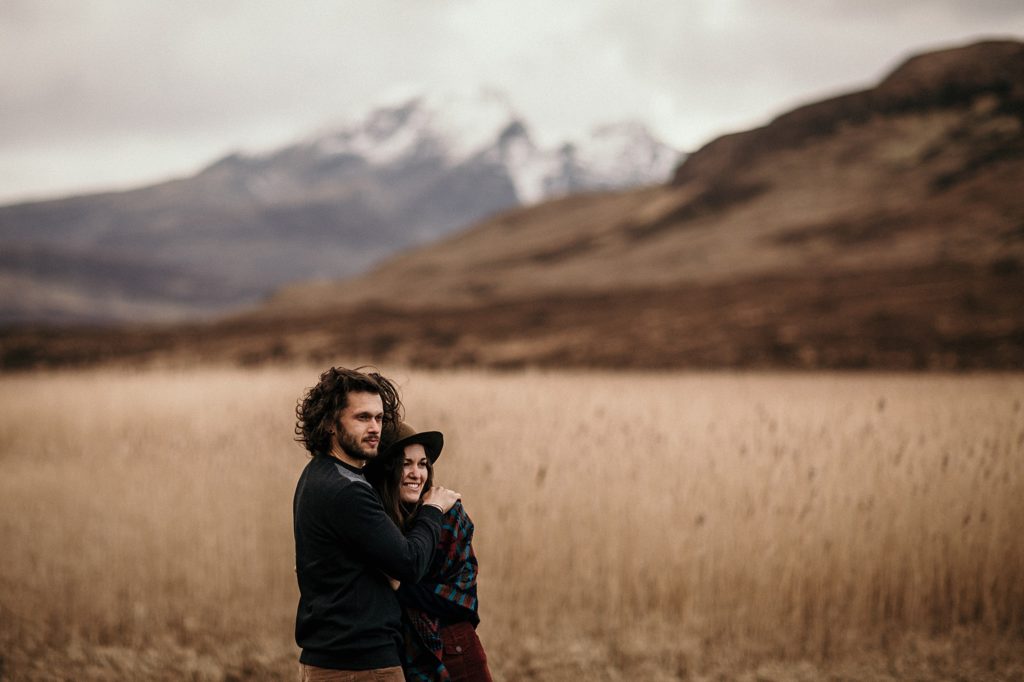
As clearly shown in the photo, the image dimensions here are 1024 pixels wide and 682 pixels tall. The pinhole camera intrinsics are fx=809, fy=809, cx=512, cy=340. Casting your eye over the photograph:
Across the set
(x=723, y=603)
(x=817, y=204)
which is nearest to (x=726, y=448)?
(x=723, y=603)

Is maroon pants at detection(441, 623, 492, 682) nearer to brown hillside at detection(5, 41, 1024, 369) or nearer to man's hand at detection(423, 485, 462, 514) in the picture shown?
man's hand at detection(423, 485, 462, 514)

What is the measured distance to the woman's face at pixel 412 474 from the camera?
10.1 feet

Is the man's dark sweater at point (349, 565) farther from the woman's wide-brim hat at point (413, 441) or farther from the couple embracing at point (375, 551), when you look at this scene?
the woman's wide-brim hat at point (413, 441)

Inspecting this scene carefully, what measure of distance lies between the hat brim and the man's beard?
0.40 feet

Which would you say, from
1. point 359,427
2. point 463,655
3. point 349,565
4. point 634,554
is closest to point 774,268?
point 634,554

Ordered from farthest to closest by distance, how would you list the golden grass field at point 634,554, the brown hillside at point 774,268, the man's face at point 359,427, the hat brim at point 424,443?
1. the brown hillside at point 774,268
2. the golden grass field at point 634,554
3. the hat brim at point 424,443
4. the man's face at point 359,427

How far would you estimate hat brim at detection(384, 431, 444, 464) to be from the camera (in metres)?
3.05

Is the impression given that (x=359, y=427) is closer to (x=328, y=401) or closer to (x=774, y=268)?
(x=328, y=401)

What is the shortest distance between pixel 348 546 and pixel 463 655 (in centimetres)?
75

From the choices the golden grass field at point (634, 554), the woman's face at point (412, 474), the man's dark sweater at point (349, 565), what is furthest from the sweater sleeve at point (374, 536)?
the golden grass field at point (634, 554)

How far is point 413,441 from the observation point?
3.07 metres

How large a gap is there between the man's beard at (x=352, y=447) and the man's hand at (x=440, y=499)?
0.30 meters

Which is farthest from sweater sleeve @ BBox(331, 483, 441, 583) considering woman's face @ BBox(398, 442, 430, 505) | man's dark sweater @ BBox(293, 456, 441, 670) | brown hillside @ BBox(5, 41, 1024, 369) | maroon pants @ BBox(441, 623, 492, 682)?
brown hillside @ BBox(5, 41, 1024, 369)

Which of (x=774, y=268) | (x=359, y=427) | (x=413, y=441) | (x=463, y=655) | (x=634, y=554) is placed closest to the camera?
(x=359, y=427)
